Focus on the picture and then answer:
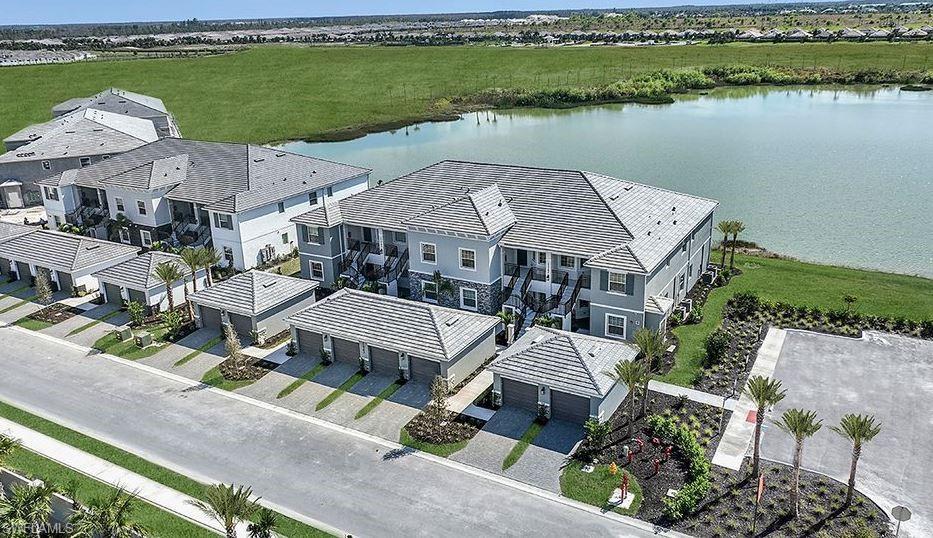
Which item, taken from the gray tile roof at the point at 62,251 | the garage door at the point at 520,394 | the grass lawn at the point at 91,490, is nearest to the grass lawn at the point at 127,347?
the gray tile roof at the point at 62,251

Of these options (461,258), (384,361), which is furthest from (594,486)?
(461,258)

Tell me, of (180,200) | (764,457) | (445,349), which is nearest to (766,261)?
(764,457)

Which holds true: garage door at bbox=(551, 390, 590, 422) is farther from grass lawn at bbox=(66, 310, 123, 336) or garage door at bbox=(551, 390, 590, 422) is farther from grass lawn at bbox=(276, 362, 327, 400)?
grass lawn at bbox=(66, 310, 123, 336)

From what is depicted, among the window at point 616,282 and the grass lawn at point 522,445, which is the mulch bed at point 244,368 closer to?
the grass lawn at point 522,445

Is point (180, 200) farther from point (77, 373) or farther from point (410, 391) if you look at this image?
point (410, 391)

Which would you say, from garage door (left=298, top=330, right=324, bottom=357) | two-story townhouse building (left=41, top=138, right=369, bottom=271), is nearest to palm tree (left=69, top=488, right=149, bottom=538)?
garage door (left=298, top=330, right=324, bottom=357)

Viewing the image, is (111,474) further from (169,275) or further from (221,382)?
(169,275)
